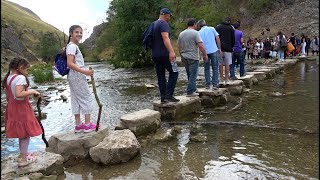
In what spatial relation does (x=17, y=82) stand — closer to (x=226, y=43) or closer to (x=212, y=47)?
(x=212, y=47)

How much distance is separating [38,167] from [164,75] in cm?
343

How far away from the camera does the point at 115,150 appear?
4.59 metres

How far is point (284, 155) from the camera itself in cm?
458

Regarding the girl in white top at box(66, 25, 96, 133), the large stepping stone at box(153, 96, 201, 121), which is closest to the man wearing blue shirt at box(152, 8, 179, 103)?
the large stepping stone at box(153, 96, 201, 121)

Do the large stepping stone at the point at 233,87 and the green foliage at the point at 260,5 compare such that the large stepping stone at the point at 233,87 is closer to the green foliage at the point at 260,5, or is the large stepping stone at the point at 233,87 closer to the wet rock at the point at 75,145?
the wet rock at the point at 75,145

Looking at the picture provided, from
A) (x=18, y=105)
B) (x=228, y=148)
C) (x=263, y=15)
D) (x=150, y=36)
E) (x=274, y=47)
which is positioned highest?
(x=263, y=15)

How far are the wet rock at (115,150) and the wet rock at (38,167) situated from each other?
504 mm

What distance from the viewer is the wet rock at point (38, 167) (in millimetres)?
4160

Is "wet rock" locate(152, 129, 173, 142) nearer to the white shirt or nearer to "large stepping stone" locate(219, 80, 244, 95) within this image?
the white shirt

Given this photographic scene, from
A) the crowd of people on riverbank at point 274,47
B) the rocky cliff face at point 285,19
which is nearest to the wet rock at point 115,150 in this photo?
the crowd of people on riverbank at point 274,47

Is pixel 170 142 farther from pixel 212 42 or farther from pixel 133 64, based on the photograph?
pixel 133 64

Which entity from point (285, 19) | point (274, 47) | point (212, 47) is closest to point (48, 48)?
point (285, 19)

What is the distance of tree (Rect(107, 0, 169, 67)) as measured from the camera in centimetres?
2811

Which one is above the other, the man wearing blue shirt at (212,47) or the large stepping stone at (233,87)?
the man wearing blue shirt at (212,47)
